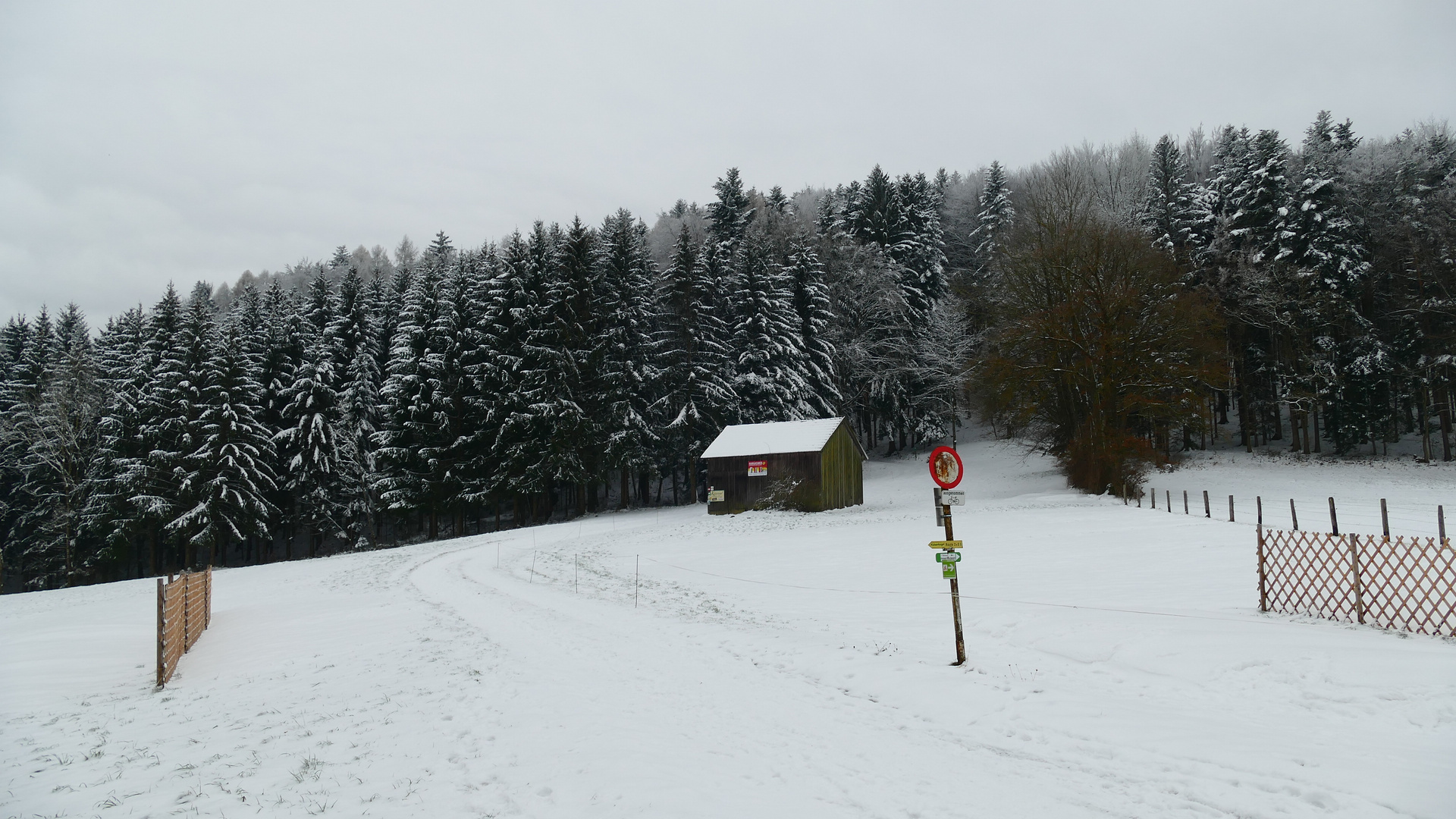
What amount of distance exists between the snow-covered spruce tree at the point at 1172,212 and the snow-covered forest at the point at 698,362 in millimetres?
216

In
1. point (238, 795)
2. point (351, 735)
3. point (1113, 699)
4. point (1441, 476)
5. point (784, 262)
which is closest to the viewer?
point (238, 795)

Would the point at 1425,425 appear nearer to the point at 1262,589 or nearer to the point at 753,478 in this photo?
the point at 753,478

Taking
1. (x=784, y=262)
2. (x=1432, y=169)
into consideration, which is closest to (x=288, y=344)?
(x=784, y=262)

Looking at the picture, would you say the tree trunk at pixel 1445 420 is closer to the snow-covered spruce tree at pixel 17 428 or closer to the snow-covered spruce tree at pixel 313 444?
the snow-covered spruce tree at pixel 313 444

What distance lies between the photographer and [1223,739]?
6383 millimetres

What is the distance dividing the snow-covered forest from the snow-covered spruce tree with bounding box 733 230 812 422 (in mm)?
184

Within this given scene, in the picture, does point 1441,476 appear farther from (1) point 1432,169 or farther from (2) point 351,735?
(2) point 351,735

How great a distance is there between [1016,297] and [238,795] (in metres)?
35.9

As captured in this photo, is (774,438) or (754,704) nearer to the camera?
(754,704)

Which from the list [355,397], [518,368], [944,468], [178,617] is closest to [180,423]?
[355,397]

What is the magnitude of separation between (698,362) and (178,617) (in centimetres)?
3377

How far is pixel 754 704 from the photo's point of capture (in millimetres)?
7934

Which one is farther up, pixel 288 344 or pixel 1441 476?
pixel 288 344

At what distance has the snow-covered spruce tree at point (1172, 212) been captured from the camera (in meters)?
43.9
